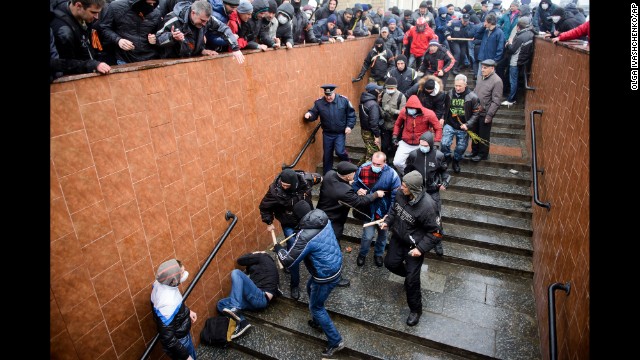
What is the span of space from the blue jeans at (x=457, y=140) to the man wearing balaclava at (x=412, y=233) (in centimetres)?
293

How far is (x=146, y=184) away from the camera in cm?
404

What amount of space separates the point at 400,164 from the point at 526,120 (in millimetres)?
3636

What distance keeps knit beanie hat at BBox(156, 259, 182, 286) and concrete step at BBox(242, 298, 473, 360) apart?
5.46ft

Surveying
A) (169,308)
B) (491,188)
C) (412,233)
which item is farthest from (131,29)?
(491,188)

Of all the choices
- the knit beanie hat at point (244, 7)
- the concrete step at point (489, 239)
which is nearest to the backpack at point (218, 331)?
the concrete step at point (489, 239)

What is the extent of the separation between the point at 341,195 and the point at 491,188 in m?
3.21

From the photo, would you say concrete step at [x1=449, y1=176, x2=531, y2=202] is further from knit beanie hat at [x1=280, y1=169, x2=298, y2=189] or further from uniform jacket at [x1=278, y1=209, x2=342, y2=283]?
uniform jacket at [x1=278, y1=209, x2=342, y2=283]

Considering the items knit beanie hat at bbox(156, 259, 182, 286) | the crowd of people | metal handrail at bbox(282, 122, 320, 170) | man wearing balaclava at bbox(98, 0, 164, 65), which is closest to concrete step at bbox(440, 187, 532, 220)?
the crowd of people

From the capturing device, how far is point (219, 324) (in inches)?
193

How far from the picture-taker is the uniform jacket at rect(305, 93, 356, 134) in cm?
688

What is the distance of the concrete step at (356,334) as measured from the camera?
14.6 ft

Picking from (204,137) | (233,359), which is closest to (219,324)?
(233,359)

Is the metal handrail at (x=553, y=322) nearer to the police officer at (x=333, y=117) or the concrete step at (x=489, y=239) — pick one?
the concrete step at (x=489, y=239)
